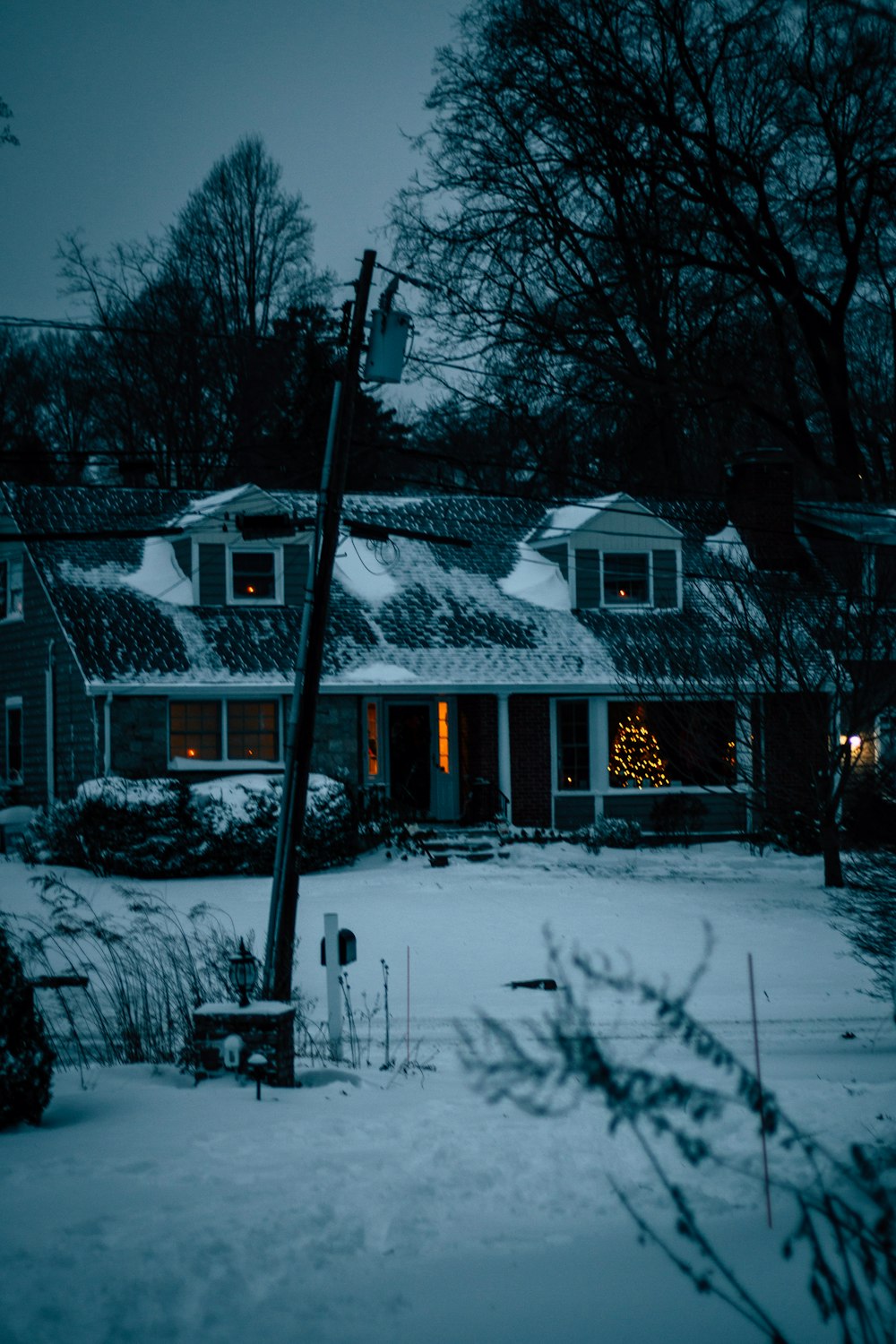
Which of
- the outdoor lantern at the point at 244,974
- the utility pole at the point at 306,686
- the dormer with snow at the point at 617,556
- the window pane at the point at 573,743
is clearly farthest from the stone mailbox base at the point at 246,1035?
the dormer with snow at the point at 617,556

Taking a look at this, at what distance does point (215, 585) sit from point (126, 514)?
2.67 metres

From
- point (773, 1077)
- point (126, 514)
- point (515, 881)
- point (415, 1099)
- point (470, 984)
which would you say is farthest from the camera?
point (126, 514)

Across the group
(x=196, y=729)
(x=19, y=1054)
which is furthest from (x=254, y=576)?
(x=19, y=1054)

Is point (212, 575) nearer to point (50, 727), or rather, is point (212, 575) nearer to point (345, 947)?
point (50, 727)

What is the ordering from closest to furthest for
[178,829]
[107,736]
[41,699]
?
[178,829]
[107,736]
[41,699]

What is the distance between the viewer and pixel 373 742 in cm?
2564

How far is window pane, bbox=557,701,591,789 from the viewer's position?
26328 millimetres

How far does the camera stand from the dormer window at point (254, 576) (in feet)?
84.1

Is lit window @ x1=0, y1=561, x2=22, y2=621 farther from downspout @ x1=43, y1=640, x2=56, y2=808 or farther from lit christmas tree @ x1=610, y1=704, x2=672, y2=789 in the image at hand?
lit christmas tree @ x1=610, y1=704, x2=672, y2=789

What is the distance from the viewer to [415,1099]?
8.33 m

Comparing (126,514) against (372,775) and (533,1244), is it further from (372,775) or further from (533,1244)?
(533,1244)

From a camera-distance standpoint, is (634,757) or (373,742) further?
(634,757)

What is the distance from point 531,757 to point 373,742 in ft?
10.1

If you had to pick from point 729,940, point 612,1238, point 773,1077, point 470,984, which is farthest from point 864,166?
point 612,1238
